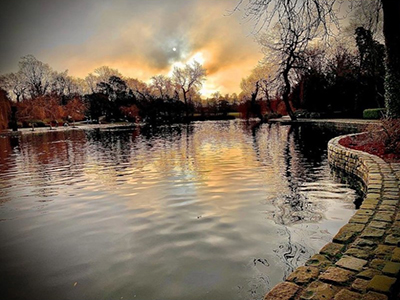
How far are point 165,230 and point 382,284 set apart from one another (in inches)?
108

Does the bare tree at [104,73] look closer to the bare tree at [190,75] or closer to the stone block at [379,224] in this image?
the bare tree at [190,75]

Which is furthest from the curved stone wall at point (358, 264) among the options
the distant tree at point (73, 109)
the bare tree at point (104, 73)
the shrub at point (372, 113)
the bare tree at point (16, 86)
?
the bare tree at point (104, 73)

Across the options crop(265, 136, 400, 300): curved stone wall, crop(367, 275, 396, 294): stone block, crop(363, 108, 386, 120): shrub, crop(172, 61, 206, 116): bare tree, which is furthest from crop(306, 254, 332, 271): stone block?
crop(172, 61, 206, 116): bare tree

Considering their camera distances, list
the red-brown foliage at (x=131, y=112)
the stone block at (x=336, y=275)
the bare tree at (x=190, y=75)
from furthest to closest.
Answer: the bare tree at (x=190, y=75) < the red-brown foliage at (x=131, y=112) < the stone block at (x=336, y=275)

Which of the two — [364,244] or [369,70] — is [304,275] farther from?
[369,70]

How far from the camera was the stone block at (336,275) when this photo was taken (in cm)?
187

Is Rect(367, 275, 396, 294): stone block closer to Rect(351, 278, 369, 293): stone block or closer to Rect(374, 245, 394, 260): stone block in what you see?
Rect(351, 278, 369, 293): stone block

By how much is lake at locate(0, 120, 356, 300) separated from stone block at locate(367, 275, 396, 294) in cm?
93

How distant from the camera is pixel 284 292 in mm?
1806

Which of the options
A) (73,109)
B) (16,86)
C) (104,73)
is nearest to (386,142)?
(73,109)

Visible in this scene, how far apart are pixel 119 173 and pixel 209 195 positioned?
3697 mm

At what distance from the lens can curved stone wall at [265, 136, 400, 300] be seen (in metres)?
1.76

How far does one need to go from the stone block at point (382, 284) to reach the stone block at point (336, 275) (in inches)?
5.6

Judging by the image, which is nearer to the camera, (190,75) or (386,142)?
(386,142)
